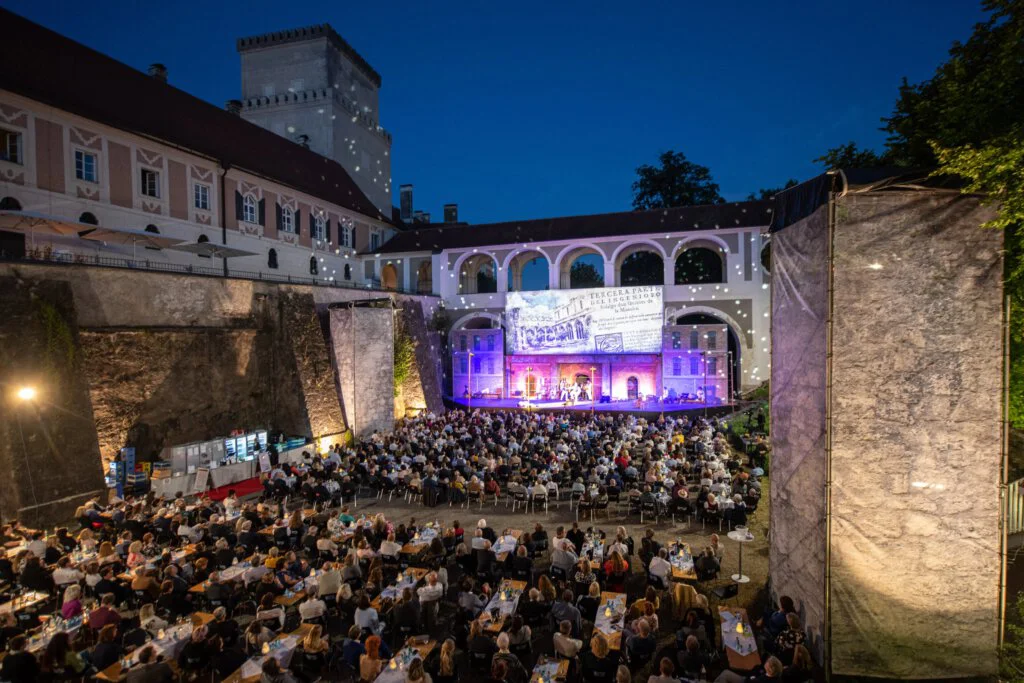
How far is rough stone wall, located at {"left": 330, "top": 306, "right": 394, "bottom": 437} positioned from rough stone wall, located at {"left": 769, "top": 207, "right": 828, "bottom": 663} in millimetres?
15088

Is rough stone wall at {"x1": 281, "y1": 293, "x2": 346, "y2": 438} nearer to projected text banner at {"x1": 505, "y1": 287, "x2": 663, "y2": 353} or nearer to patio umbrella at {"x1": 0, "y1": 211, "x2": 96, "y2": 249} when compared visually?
patio umbrella at {"x1": 0, "y1": 211, "x2": 96, "y2": 249}

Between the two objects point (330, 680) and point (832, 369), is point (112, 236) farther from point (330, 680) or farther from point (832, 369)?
point (832, 369)

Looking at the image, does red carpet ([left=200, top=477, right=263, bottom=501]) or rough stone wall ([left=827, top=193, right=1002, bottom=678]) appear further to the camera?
red carpet ([left=200, top=477, right=263, bottom=501])

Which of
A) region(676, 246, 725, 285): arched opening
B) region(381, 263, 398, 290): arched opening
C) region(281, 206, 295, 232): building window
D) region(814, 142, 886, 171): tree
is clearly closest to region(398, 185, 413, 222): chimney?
region(381, 263, 398, 290): arched opening

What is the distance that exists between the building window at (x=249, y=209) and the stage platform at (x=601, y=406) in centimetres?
1369

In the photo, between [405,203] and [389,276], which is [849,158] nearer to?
[389,276]

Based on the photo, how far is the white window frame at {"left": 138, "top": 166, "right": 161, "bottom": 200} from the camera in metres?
20.7

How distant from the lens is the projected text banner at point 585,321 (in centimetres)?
2759

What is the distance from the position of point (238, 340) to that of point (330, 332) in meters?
3.63

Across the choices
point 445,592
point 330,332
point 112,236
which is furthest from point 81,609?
point 330,332

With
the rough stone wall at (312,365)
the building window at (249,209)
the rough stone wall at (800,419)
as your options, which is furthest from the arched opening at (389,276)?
the rough stone wall at (800,419)

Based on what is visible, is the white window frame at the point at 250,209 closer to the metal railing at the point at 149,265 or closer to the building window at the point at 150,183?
the metal railing at the point at 149,265

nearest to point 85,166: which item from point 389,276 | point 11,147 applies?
point 11,147

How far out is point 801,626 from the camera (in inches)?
273
